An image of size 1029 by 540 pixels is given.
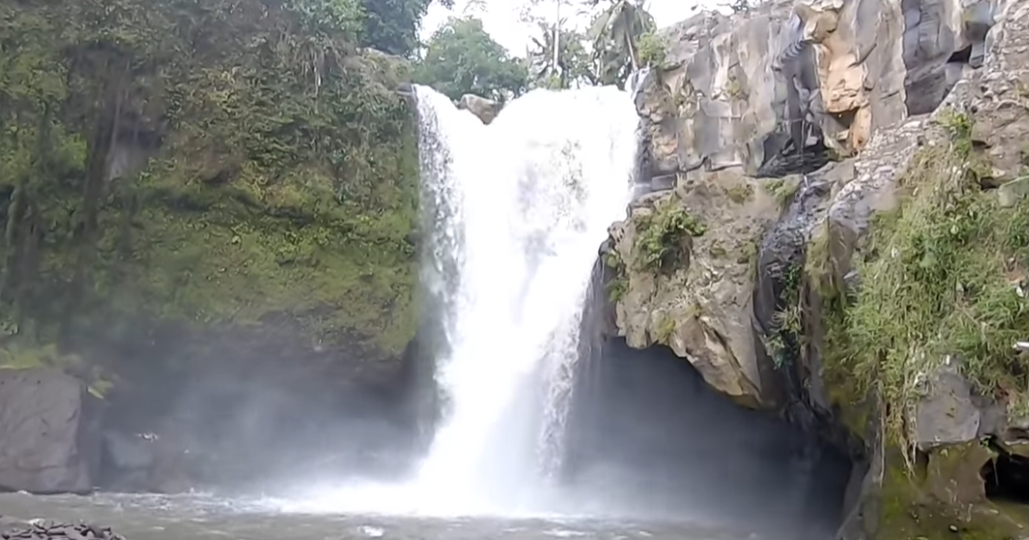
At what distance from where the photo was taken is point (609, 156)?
61.2 ft

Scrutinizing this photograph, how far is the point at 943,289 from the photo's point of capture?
7516 millimetres

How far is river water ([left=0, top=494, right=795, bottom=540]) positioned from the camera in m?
10.5

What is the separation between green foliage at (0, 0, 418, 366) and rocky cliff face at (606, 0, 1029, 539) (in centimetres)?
519

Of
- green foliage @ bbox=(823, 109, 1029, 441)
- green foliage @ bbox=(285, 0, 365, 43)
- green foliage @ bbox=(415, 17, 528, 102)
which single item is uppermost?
green foliage @ bbox=(415, 17, 528, 102)

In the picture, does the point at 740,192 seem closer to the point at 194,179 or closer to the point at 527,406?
the point at 527,406

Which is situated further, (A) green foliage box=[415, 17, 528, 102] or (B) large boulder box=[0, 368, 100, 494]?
(A) green foliage box=[415, 17, 528, 102]

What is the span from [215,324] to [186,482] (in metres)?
2.44

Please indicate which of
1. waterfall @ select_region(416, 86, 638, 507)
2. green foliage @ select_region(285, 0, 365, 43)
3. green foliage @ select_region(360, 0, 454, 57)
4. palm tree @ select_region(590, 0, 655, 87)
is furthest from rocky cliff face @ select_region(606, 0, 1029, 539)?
green foliage @ select_region(360, 0, 454, 57)

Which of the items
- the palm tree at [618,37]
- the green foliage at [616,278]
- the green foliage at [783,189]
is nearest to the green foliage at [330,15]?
the green foliage at [616,278]

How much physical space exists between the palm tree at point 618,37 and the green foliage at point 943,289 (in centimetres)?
1670

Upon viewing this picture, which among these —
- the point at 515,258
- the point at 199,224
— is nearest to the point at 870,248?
the point at 515,258

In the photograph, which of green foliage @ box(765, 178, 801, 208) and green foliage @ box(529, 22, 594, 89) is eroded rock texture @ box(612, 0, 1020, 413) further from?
green foliage @ box(529, 22, 594, 89)

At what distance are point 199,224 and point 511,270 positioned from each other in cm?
530

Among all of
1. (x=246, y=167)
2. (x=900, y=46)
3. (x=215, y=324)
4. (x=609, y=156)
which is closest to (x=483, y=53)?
(x=609, y=156)
